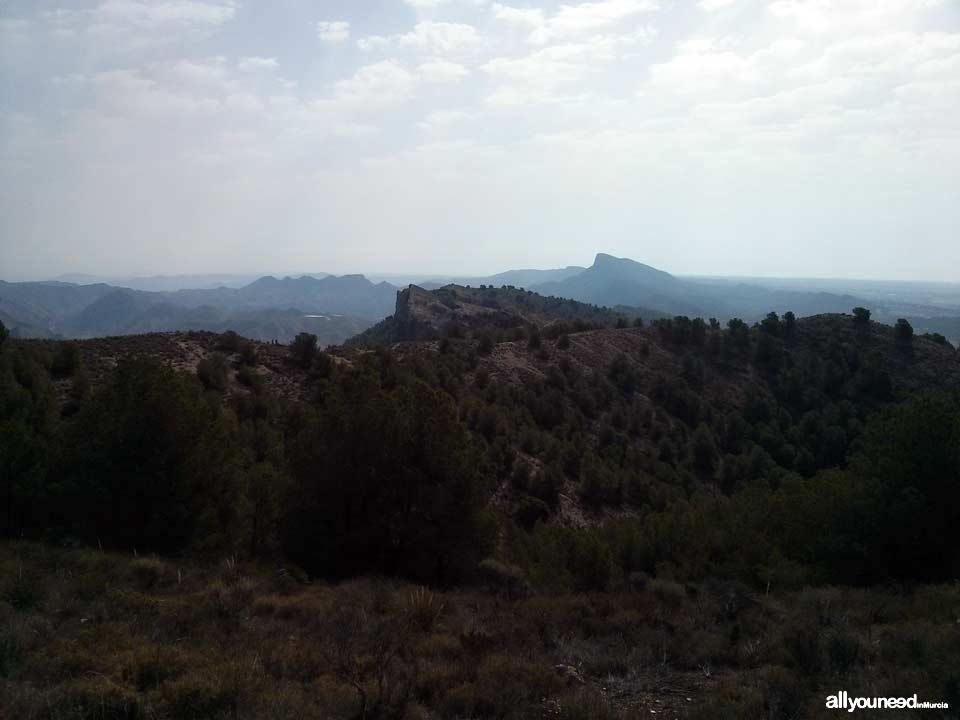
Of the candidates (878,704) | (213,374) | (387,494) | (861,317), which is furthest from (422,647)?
(861,317)

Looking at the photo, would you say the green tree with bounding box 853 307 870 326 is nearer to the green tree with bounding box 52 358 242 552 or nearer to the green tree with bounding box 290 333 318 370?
the green tree with bounding box 290 333 318 370

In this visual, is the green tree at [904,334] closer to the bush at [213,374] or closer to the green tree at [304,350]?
the green tree at [304,350]

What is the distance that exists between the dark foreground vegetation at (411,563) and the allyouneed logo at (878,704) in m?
0.18

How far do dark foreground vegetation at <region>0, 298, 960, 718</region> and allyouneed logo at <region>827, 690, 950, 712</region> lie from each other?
0.18 metres

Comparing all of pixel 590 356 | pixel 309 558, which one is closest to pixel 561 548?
pixel 309 558

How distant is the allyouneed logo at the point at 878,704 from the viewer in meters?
6.08

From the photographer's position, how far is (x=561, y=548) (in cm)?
1592

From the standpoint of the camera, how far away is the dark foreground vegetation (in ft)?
21.7

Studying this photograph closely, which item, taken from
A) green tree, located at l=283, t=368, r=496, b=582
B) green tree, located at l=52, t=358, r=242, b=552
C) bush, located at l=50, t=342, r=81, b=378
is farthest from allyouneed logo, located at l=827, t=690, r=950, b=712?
bush, located at l=50, t=342, r=81, b=378

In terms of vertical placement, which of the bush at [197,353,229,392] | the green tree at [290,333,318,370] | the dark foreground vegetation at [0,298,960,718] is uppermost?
the green tree at [290,333,318,370]

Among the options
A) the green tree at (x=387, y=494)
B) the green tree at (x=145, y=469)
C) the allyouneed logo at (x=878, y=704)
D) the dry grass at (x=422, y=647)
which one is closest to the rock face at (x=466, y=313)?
the green tree at (x=387, y=494)

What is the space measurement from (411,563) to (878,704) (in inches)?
380

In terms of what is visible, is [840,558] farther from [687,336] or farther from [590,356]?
[687,336]

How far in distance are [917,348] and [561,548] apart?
5071cm
